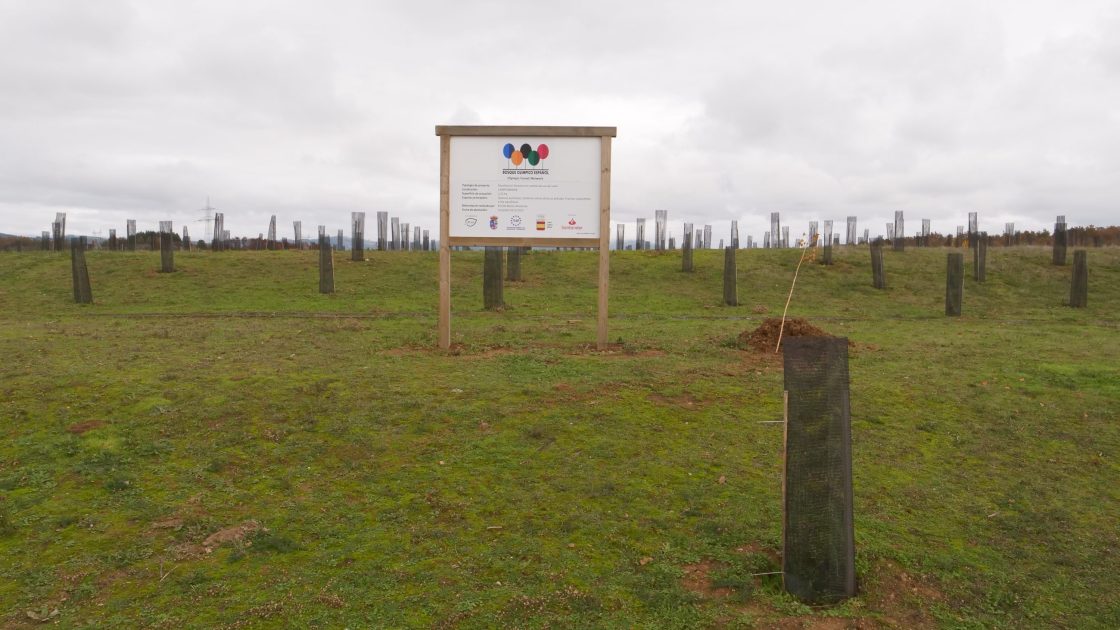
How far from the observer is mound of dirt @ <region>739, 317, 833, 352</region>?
10977 millimetres

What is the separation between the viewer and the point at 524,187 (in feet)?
35.6

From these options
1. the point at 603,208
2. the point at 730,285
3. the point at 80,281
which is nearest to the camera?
the point at 603,208

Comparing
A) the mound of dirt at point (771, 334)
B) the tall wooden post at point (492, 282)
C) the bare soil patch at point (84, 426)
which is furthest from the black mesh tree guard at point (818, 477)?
the tall wooden post at point (492, 282)

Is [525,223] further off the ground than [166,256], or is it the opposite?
[525,223]

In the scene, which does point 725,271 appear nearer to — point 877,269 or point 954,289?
point 954,289

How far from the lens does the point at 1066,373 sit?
9.34 metres

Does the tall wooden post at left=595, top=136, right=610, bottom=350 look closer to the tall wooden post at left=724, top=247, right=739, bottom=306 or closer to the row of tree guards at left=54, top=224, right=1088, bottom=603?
the row of tree guards at left=54, top=224, right=1088, bottom=603

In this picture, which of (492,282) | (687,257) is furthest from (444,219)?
(687,257)

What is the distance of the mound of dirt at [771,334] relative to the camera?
36.0 feet

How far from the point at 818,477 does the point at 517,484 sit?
231cm

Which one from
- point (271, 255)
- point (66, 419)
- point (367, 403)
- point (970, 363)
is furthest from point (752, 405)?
point (271, 255)

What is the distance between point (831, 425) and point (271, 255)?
3018cm

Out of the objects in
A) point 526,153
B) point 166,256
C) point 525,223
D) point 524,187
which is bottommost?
point 166,256

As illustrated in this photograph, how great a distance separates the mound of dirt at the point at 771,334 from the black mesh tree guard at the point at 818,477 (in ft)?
22.6
